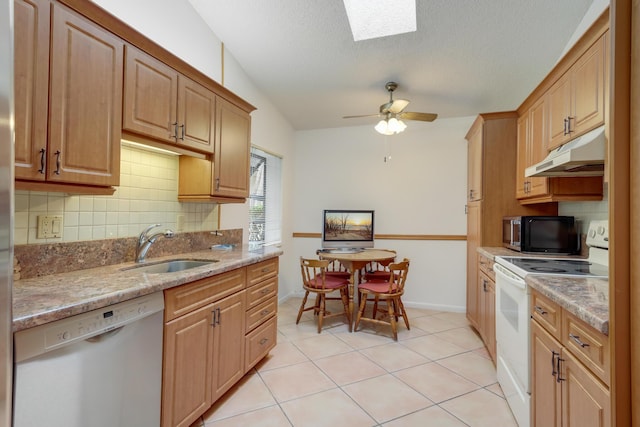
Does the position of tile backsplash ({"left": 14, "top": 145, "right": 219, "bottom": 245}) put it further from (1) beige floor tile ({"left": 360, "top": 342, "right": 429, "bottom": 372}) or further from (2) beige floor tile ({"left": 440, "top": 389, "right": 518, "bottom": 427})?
(2) beige floor tile ({"left": 440, "top": 389, "right": 518, "bottom": 427})

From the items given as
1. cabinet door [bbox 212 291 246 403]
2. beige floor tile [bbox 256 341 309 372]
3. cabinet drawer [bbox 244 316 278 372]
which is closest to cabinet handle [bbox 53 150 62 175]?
cabinet door [bbox 212 291 246 403]

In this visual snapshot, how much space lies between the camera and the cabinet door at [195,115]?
1.93 meters

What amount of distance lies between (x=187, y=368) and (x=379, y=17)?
2.76 m

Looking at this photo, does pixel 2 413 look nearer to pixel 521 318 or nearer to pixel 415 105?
pixel 521 318

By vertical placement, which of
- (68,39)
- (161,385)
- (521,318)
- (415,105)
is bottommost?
(161,385)

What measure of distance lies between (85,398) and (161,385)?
351 millimetres

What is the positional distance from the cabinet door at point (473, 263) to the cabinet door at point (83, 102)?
304 cm

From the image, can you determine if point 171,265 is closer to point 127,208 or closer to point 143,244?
point 143,244

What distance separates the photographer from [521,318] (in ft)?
5.41

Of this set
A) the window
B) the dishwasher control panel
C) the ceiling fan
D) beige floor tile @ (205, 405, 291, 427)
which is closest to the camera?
the dishwasher control panel

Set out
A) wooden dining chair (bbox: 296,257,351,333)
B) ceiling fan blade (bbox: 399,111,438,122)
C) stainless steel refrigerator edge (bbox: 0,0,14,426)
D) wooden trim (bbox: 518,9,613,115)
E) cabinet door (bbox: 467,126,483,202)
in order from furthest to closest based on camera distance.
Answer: wooden dining chair (bbox: 296,257,351,333), cabinet door (bbox: 467,126,483,202), ceiling fan blade (bbox: 399,111,438,122), wooden trim (bbox: 518,9,613,115), stainless steel refrigerator edge (bbox: 0,0,14,426)

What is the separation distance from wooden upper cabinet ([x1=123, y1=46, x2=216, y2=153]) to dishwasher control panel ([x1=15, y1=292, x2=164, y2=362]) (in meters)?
0.93

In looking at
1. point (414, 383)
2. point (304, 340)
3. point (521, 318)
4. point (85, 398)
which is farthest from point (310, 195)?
point (85, 398)

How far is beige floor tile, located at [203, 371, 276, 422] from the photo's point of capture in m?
1.81
